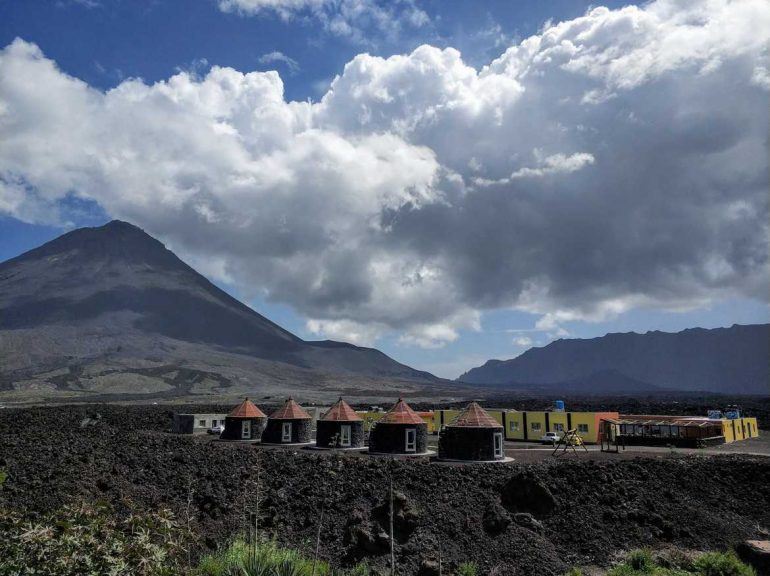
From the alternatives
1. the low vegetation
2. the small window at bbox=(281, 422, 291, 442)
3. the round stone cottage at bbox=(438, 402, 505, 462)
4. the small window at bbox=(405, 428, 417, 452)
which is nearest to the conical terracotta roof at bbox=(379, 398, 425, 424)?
the small window at bbox=(405, 428, 417, 452)

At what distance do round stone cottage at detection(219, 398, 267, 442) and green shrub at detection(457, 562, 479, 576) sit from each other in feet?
90.3

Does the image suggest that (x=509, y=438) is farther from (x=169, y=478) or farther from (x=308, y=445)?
(x=169, y=478)

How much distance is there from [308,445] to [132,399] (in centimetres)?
9565

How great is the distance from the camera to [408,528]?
87.0 ft

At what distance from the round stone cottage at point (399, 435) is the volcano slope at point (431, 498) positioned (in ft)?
13.0

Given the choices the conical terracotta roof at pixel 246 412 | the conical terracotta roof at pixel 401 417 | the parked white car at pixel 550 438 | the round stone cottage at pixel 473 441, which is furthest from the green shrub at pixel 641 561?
the conical terracotta roof at pixel 246 412

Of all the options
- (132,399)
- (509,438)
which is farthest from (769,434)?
(132,399)

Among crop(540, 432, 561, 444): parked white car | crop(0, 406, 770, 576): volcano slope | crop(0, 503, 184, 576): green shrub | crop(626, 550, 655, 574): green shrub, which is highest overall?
crop(0, 503, 184, 576): green shrub

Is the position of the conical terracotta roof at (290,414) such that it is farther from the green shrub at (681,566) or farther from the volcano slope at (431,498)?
the green shrub at (681,566)

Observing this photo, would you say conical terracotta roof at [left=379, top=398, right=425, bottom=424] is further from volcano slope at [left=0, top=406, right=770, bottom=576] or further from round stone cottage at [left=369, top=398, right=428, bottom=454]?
volcano slope at [left=0, top=406, right=770, bottom=576]

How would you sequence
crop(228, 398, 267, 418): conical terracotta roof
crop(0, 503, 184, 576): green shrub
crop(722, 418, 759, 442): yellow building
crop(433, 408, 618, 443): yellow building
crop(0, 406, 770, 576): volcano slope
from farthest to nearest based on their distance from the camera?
crop(228, 398, 267, 418): conical terracotta roof → crop(722, 418, 759, 442): yellow building → crop(433, 408, 618, 443): yellow building → crop(0, 406, 770, 576): volcano slope → crop(0, 503, 184, 576): green shrub

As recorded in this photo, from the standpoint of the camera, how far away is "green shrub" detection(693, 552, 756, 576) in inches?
880

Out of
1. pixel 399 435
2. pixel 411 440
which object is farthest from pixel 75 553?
pixel 411 440

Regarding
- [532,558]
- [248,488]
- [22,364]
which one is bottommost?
[532,558]
